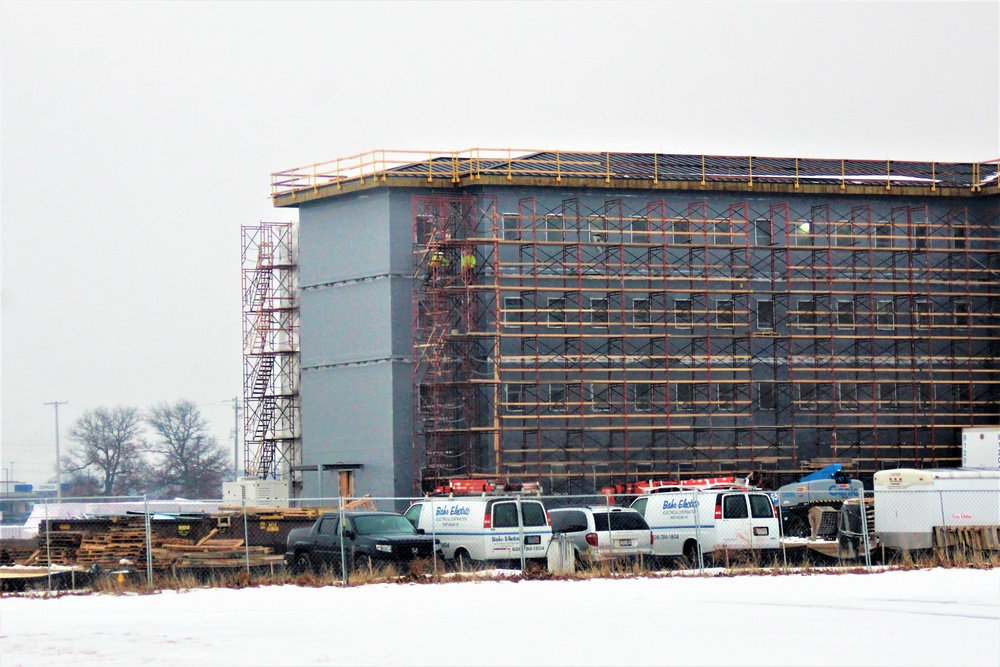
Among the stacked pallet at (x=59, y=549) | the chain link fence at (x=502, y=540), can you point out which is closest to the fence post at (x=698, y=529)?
the chain link fence at (x=502, y=540)

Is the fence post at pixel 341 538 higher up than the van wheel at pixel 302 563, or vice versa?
the fence post at pixel 341 538

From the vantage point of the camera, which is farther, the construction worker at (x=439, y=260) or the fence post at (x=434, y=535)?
the construction worker at (x=439, y=260)

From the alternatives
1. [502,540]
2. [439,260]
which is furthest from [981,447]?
[502,540]

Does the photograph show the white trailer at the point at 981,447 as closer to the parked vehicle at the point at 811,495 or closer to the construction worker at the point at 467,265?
the parked vehicle at the point at 811,495

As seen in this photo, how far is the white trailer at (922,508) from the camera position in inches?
1543

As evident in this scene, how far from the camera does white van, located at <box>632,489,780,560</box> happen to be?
35688 mm

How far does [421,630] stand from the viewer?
2133 centimetres

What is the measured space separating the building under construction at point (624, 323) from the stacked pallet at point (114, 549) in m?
23.3

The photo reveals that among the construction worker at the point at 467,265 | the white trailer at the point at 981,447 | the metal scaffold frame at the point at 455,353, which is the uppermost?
the construction worker at the point at 467,265

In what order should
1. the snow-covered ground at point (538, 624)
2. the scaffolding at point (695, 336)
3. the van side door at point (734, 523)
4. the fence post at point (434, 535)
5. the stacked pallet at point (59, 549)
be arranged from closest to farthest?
1. the snow-covered ground at point (538, 624)
2. the fence post at point (434, 535)
3. the van side door at point (734, 523)
4. the stacked pallet at point (59, 549)
5. the scaffolding at point (695, 336)

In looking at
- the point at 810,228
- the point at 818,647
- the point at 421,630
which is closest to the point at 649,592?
the point at 421,630

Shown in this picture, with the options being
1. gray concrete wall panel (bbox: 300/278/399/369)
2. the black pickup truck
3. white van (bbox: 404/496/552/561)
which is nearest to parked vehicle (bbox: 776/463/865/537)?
white van (bbox: 404/496/552/561)

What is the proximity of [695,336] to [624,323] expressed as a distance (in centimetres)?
332

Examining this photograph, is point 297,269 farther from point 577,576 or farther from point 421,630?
point 421,630
